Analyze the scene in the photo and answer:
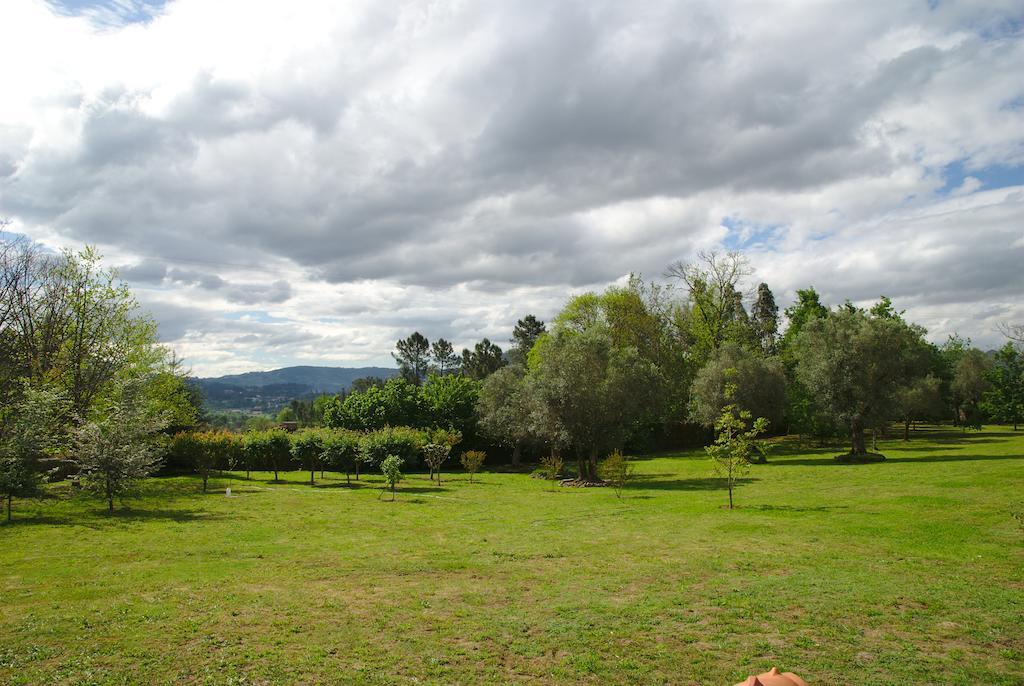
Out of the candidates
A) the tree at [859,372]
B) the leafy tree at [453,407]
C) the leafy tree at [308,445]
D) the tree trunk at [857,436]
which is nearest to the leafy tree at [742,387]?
the tree at [859,372]

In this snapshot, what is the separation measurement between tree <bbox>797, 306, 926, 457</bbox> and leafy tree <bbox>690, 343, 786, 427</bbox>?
3346mm

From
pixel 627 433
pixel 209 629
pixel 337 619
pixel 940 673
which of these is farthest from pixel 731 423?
pixel 209 629

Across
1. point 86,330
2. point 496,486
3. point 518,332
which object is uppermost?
point 518,332

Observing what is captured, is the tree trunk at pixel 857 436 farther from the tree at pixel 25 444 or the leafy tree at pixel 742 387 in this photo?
the tree at pixel 25 444

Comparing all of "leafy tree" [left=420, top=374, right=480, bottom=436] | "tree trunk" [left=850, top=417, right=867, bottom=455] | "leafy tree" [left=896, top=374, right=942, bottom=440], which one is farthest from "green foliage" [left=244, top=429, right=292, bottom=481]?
"leafy tree" [left=896, top=374, right=942, bottom=440]

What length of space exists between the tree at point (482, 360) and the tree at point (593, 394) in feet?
200

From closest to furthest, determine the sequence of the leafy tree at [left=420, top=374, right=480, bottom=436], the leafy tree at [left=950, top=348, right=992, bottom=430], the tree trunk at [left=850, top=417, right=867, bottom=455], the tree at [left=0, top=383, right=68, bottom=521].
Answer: the tree at [left=0, top=383, right=68, bottom=521]
the tree trunk at [left=850, top=417, right=867, bottom=455]
the leafy tree at [left=420, top=374, right=480, bottom=436]
the leafy tree at [left=950, top=348, right=992, bottom=430]

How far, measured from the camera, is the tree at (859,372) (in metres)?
38.2

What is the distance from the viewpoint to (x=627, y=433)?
34375mm

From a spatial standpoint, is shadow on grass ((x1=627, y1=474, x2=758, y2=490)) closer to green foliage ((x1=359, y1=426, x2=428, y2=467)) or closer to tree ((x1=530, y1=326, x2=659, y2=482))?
tree ((x1=530, y1=326, x2=659, y2=482))

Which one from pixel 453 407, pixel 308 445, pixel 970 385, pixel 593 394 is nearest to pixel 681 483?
pixel 593 394

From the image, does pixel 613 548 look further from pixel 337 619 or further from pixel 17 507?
pixel 17 507

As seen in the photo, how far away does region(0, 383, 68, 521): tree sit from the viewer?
65.4ft

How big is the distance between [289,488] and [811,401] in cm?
3741
